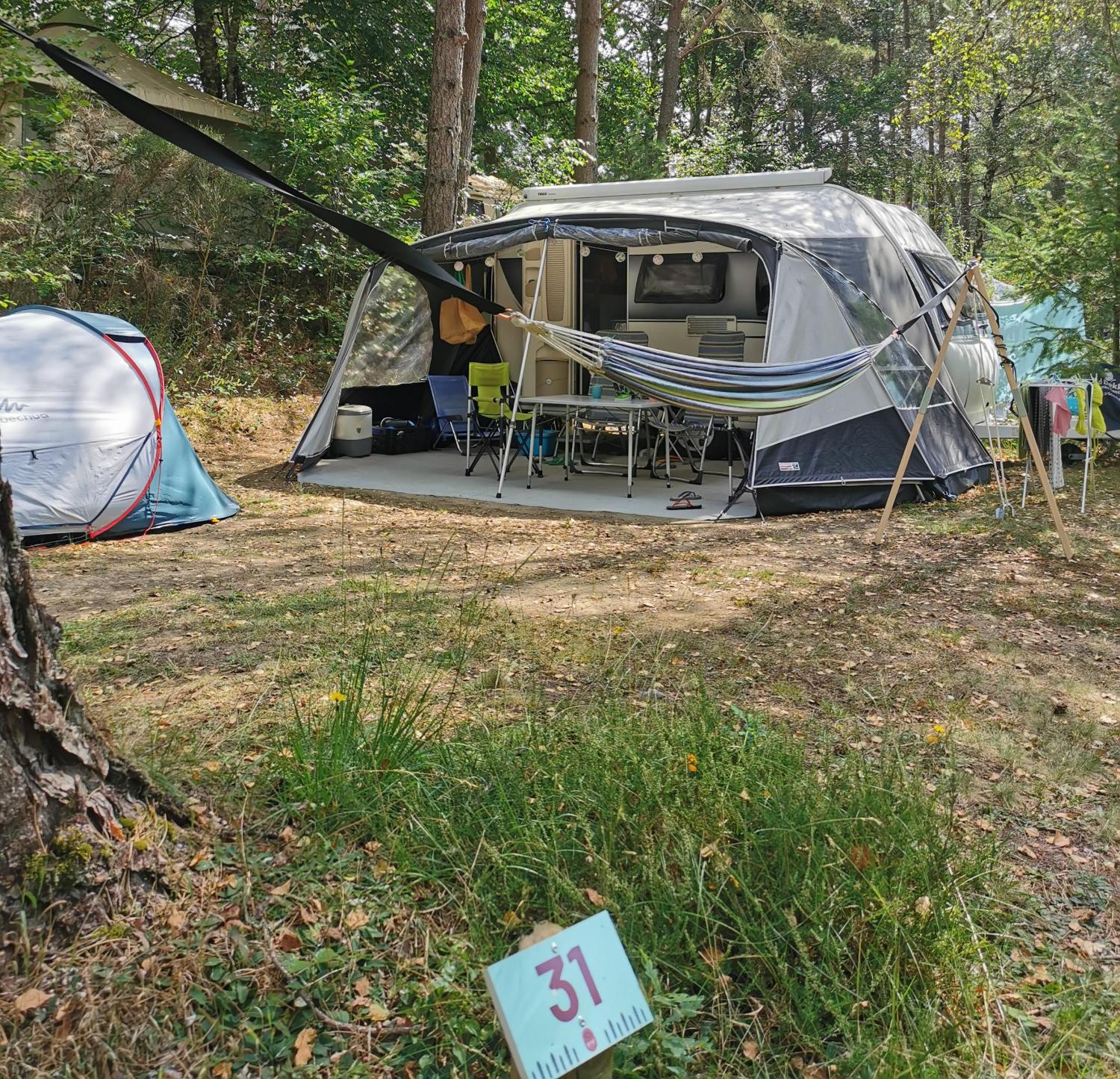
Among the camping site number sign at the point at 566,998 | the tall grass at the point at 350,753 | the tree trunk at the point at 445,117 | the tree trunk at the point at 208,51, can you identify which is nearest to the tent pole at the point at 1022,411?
the tall grass at the point at 350,753

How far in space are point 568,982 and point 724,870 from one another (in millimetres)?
657

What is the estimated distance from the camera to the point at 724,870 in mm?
2105

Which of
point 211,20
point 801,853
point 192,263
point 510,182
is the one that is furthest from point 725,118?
point 801,853

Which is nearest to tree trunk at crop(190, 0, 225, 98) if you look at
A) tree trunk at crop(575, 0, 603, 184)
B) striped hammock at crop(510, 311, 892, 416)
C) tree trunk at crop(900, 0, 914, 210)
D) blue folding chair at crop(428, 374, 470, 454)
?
tree trunk at crop(575, 0, 603, 184)

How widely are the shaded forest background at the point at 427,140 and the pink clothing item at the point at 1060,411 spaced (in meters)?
3.05

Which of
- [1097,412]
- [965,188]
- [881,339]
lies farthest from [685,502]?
[965,188]

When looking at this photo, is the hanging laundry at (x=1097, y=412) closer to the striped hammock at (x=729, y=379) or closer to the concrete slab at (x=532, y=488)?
the striped hammock at (x=729, y=379)

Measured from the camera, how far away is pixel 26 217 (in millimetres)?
→ 9789

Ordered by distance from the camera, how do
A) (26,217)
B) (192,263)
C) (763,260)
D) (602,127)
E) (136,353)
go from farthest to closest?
(602,127)
(192,263)
(26,217)
(763,260)
(136,353)

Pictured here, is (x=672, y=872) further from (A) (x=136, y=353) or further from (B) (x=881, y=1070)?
(A) (x=136, y=353)

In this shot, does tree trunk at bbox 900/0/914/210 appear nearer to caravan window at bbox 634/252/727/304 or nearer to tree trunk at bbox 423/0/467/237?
caravan window at bbox 634/252/727/304

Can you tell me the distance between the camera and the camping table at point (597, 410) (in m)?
7.57

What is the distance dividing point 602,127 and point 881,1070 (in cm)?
2098

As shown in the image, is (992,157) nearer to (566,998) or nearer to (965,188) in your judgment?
(965,188)
